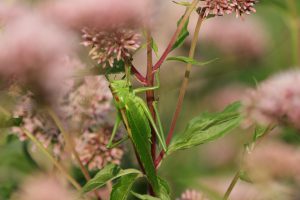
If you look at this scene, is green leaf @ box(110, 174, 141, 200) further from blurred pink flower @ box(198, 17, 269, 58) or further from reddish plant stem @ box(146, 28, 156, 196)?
blurred pink flower @ box(198, 17, 269, 58)

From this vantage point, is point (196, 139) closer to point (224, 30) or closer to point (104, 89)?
point (104, 89)

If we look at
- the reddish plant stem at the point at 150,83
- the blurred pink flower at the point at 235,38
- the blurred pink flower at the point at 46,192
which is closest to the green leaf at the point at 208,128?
the reddish plant stem at the point at 150,83

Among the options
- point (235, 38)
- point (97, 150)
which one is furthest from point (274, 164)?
point (235, 38)

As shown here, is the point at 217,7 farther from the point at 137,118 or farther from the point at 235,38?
the point at 235,38

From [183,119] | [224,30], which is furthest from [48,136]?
[224,30]

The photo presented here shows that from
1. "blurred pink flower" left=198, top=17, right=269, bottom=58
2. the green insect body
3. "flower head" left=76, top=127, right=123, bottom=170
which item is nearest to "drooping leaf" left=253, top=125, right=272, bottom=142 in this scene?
the green insect body

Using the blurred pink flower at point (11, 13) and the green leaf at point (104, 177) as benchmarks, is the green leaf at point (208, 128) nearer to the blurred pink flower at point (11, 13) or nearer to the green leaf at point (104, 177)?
the green leaf at point (104, 177)
